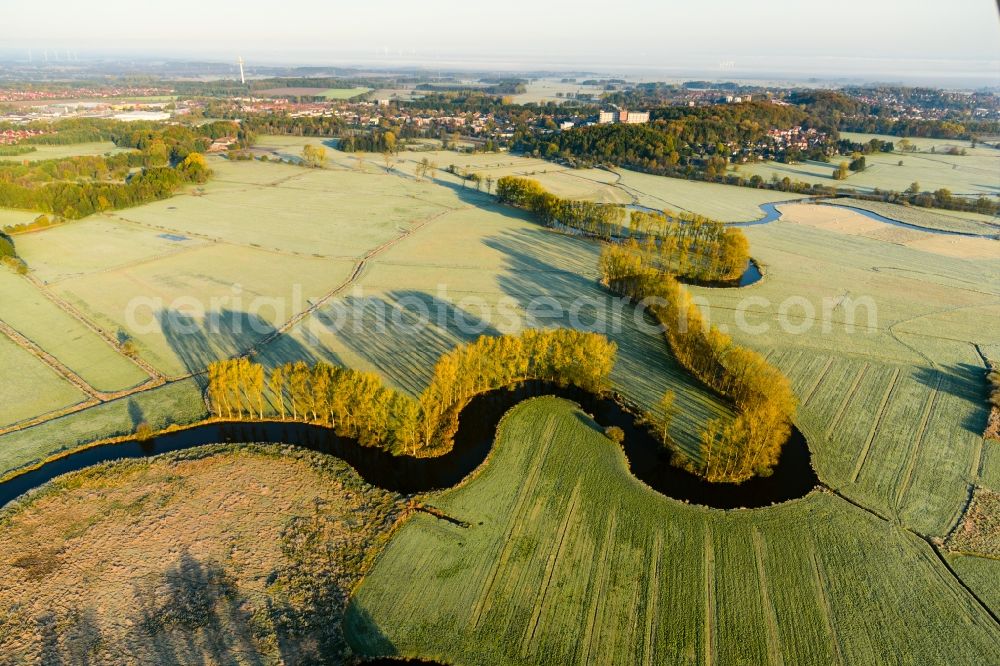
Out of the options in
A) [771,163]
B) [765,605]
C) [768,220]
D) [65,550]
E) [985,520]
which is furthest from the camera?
[771,163]

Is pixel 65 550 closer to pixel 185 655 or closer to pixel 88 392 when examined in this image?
pixel 185 655

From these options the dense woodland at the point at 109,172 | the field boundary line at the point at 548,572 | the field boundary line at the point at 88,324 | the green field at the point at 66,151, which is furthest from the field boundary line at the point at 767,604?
the green field at the point at 66,151

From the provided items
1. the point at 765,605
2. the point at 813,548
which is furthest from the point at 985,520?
the point at 765,605

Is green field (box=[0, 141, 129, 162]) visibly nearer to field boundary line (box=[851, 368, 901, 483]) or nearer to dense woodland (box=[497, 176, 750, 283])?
dense woodland (box=[497, 176, 750, 283])

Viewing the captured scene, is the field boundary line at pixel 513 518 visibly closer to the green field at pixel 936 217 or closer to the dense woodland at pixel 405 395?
the dense woodland at pixel 405 395

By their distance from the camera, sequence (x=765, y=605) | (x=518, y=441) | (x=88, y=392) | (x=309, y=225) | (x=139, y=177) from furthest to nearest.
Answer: (x=139, y=177) < (x=309, y=225) < (x=88, y=392) < (x=518, y=441) < (x=765, y=605)

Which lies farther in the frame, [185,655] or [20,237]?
[20,237]
